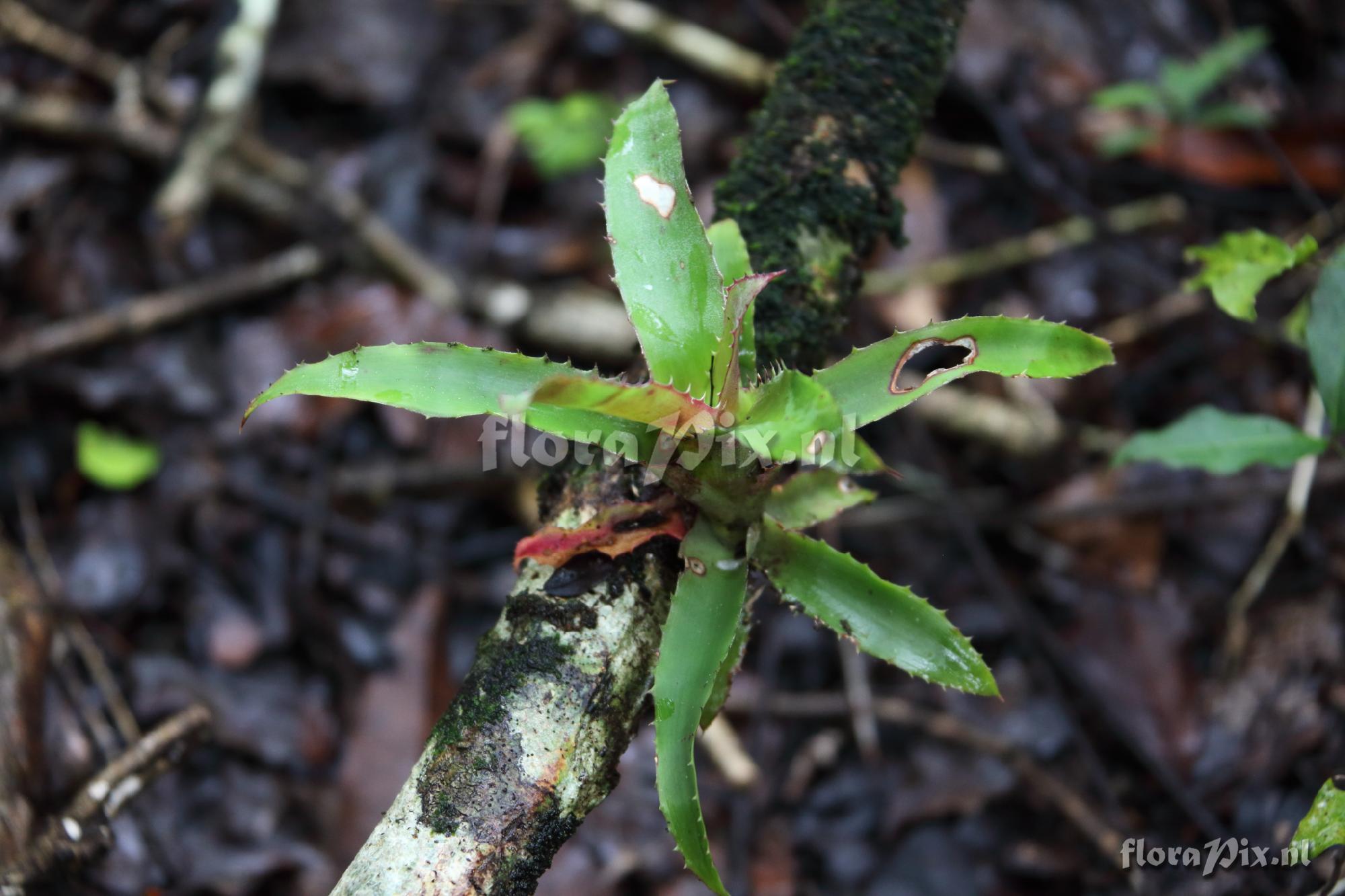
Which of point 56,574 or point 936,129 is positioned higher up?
Result: point 936,129

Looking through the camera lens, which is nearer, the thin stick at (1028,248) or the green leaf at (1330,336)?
the green leaf at (1330,336)

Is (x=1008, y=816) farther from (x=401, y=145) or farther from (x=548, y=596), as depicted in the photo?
(x=401, y=145)

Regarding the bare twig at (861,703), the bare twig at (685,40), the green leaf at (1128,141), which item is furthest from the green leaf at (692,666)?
the green leaf at (1128,141)

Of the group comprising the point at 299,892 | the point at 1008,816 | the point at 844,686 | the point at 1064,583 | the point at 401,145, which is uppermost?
the point at 401,145

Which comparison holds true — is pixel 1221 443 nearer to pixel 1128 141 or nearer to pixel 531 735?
pixel 531 735

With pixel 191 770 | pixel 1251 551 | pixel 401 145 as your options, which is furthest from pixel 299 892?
pixel 1251 551

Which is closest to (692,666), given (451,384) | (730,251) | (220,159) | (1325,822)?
(451,384)

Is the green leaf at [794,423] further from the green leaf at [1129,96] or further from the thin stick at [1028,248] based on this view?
the green leaf at [1129,96]
